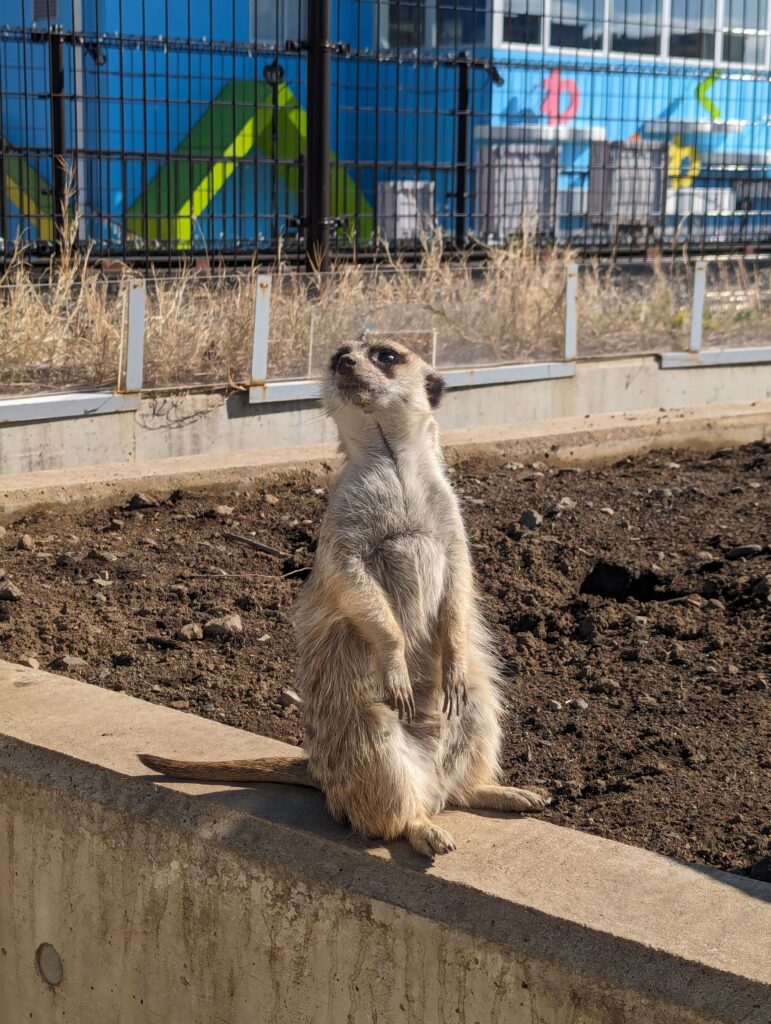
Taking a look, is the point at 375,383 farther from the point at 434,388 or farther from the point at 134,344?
the point at 134,344

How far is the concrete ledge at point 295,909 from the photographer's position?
2082mm

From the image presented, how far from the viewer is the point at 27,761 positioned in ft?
9.29

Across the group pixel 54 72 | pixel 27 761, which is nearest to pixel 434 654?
pixel 27 761

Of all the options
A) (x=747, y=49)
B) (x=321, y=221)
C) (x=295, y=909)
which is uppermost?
(x=747, y=49)

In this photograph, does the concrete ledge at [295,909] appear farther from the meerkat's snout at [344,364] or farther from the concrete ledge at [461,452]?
the concrete ledge at [461,452]

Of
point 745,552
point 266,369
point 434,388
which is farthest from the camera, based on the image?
point 266,369

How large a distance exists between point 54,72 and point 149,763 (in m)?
7.87

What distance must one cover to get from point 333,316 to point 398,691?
469 centimetres

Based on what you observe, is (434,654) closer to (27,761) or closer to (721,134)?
(27,761)

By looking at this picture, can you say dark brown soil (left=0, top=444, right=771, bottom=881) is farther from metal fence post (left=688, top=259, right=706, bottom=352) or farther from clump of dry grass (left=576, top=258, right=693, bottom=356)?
metal fence post (left=688, top=259, right=706, bottom=352)

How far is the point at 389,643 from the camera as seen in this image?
261cm

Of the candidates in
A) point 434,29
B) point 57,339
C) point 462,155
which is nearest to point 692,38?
point 434,29

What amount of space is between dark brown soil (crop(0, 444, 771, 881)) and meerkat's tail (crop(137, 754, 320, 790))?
1.65 ft

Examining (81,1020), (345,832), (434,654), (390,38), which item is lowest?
(81,1020)
